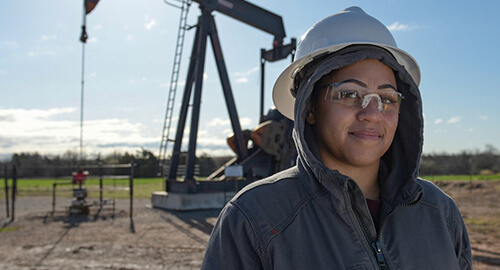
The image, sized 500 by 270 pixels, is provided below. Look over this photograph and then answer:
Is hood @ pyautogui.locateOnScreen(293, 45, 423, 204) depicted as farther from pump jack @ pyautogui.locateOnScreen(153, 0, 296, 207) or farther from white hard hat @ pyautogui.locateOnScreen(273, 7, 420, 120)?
pump jack @ pyautogui.locateOnScreen(153, 0, 296, 207)

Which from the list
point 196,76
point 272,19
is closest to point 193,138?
point 196,76

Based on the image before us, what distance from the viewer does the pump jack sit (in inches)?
447

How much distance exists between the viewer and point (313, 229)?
4.23 ft

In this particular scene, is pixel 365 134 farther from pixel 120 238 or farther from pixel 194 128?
pixel 194 128

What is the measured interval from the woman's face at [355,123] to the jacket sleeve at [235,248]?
18.3 inches

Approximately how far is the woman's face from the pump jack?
9885 millimetres

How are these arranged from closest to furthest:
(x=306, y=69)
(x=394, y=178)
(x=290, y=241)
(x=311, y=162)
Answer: (x=290, y=241), (x=311, y=162), (x=394, y=178), (x=306, y=69)

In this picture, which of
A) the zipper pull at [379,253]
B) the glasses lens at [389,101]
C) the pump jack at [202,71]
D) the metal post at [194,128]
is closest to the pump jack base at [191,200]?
the pump jack at [202,71]

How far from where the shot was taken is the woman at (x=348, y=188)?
128 cm

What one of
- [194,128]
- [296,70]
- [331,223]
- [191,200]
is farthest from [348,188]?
[194,128]

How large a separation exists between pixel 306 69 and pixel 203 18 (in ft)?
34.4

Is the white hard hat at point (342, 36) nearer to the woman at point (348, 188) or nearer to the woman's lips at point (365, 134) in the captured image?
the woman at point (348, 188)

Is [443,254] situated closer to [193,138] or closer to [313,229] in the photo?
[313,229]

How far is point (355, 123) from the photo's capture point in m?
1.49
